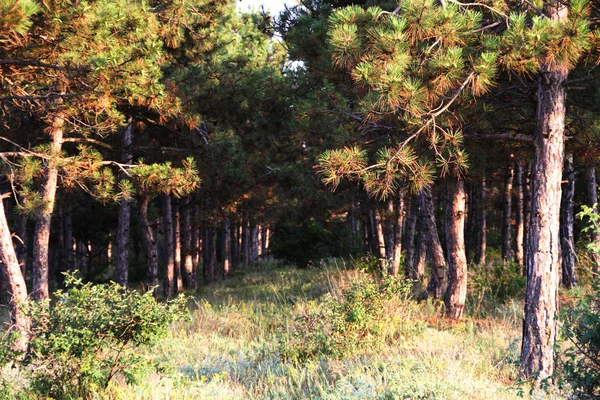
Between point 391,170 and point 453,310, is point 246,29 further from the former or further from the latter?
point 391,170

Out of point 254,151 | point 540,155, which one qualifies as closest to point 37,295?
point 254,151

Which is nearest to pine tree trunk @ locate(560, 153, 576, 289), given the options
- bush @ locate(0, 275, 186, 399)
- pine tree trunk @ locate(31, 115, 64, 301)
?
bush @ locate(0, 275, 186, 399)

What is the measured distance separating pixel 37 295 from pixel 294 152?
24.1ft

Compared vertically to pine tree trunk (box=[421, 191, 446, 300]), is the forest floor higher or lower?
lower

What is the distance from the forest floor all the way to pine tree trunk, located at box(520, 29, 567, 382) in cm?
34

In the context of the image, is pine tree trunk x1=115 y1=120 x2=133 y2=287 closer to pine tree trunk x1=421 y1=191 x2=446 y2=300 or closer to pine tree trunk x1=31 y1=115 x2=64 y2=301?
pine tree trunk x1=31 y1=115 x2=64 y2=301

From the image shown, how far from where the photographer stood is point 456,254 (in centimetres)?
1113

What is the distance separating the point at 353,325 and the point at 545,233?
2.93m

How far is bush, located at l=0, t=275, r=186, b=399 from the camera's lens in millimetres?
5469

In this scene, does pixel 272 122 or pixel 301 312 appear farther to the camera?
pixel 272 122

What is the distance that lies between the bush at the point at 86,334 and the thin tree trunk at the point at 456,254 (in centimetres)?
686

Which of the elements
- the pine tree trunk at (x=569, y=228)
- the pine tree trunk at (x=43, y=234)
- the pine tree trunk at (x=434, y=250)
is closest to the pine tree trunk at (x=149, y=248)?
the pine tree trunk at (x=43, y=234)

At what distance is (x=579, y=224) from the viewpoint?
2139 cm

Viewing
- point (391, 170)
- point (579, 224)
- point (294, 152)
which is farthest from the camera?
point (579, 224)
